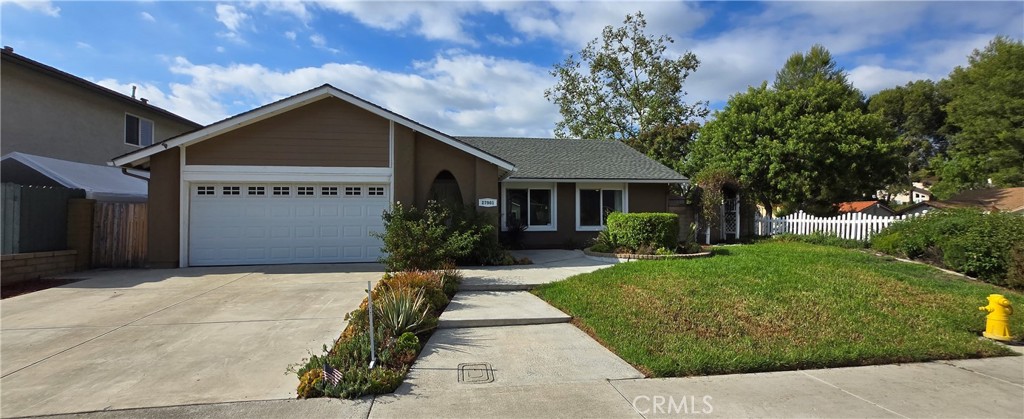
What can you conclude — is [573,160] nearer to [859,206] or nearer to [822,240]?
[822,240]

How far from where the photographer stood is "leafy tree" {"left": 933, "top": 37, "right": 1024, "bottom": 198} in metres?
24.8

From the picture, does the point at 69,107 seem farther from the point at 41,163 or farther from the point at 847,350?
the point at 847,350

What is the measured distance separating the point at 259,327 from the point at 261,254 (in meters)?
6.57

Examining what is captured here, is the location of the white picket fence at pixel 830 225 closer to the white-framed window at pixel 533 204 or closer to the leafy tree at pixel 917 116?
the white-framed window at pixel 533 204

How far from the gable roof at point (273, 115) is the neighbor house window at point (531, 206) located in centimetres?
347

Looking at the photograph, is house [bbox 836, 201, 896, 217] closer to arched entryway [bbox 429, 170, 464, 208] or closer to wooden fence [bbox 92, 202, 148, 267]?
arched entryway [bbox 429, 170, 464, 208]

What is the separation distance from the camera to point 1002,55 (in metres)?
25.7

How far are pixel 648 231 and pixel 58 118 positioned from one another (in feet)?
60.7

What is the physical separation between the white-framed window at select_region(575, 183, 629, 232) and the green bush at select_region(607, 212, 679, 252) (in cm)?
316

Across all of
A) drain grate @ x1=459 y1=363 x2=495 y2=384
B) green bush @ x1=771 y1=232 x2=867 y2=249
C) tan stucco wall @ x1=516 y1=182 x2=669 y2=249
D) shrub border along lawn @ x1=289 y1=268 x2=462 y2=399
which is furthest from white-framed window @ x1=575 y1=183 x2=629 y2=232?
drain grate @ x1=459 y1=363 x2=495 y2=384

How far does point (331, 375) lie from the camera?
13.8 feet

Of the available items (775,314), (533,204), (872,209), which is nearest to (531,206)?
(533,204)

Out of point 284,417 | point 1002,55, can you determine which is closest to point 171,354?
point 284,417
